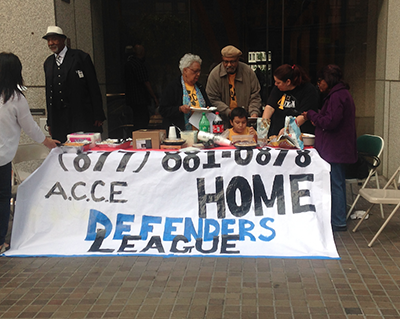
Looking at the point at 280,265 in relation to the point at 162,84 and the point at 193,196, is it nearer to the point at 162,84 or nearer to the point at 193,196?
the point at 193,196

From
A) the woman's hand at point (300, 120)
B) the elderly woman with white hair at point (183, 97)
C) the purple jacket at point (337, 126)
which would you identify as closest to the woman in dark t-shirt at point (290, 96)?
the woman's hand at point (300, 120)

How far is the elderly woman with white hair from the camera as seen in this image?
605cm

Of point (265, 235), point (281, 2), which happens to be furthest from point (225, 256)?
point (281, 2)

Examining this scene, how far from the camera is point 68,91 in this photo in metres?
6.49

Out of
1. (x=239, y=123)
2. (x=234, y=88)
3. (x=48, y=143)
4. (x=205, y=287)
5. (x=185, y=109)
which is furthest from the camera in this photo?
(x=234, y=88)

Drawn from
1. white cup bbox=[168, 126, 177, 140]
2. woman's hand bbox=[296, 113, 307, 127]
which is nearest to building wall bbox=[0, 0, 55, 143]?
white cup bbox=[168, 126, 177, 140]

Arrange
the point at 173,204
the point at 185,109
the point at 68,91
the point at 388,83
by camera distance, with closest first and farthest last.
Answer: the point at 173,204 → the point at 185,109 → the point at 68,91 → the point at 388,83

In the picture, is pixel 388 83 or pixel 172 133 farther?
pixel 388 83

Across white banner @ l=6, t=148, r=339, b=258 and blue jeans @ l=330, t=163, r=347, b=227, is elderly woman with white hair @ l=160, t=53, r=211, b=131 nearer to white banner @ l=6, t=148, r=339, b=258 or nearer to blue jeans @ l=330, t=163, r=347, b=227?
white banner @ l=6, t=148, r=339, b=258

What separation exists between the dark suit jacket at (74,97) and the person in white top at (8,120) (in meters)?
1.52

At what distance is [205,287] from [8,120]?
2.50 meters

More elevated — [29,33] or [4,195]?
[29,33]

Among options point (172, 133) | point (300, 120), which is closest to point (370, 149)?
point (300, 120)

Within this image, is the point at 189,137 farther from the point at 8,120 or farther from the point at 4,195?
the point at 4,195
